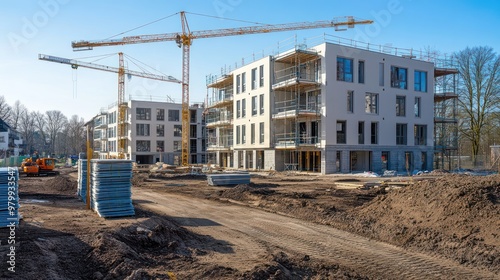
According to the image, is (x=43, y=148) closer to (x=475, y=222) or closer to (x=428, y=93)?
(x=428, y=93)

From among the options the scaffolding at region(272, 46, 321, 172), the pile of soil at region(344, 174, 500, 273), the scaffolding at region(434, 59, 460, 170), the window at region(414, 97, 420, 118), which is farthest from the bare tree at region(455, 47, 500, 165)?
the pile of soil at region(344, 174, 500, 273)

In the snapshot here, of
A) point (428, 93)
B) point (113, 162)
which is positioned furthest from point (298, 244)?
point (428, 93)

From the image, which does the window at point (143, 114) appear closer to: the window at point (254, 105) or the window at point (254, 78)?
the window at point (254, 78)

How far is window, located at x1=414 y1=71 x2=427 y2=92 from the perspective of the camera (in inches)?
1623

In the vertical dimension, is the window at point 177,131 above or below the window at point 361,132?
above

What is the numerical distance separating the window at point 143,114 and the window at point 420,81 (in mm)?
44955

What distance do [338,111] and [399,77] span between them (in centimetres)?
945

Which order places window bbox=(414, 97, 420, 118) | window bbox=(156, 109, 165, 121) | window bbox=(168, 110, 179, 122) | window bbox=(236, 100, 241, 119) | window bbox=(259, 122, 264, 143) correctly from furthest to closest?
window bbox=(168, 110, 179, 122) < window bbox=(156, 109, 165, 121) < window bbox=(236, 100, 241, 119) < window bbox=(259, 122, 264, 143) < window bbox=(414, 97, 420, 118)

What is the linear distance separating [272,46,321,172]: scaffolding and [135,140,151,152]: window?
34634 mm

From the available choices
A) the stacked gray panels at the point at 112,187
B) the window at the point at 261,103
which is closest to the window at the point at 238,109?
the window at the point at 261,103

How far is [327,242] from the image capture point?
30.5 ft

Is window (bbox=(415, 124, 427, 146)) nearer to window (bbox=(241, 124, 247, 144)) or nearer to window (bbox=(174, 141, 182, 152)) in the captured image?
window (bbox=(241, 124, 247, 144))

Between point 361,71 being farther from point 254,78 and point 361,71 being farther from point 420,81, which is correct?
point 254,78

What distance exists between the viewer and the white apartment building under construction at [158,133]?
2621 inches
